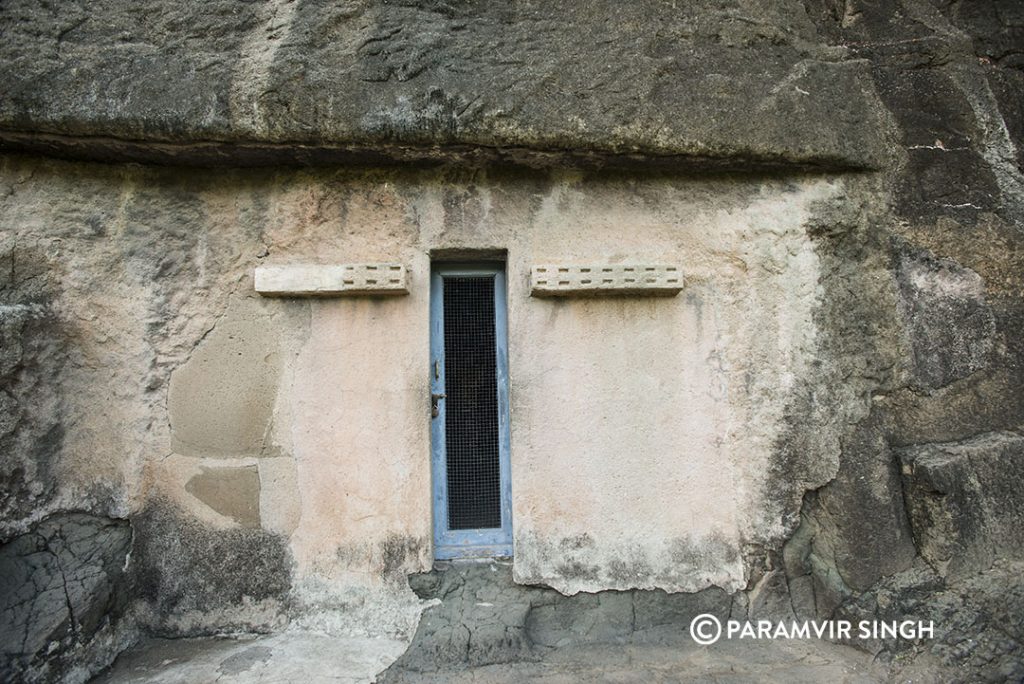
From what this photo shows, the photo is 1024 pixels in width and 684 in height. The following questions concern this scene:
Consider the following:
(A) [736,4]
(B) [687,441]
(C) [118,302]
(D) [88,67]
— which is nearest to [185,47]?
(D) [88,67]

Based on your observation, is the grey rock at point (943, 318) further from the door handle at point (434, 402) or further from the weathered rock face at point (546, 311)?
the door handle at point (434, 402)

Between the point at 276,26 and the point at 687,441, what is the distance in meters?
2.56

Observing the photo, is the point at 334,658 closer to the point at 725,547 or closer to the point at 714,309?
the point at 725,547

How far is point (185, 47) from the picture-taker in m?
2.59

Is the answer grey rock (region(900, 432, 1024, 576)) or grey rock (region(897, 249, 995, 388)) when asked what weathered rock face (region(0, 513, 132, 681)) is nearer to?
grey rock (region(900, 432, 1024, 576))

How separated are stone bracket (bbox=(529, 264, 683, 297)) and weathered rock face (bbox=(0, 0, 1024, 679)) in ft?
0.31

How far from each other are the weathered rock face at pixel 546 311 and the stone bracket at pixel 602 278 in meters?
0.09

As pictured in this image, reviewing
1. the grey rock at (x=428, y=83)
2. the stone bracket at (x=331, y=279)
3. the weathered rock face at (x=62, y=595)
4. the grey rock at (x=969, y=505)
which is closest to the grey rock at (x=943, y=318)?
the grey rock at (x=969, y=505)

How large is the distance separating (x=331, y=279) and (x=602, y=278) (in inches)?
46.8

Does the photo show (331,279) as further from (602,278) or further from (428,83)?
(602,278)

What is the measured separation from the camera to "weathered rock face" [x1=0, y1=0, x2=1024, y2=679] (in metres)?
2.55

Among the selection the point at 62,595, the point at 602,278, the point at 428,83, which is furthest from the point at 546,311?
the point at 62,595

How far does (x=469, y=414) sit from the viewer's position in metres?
2.87

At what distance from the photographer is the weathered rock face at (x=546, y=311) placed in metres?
2.55
